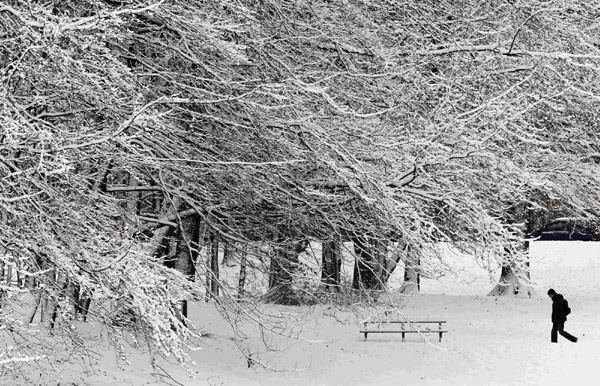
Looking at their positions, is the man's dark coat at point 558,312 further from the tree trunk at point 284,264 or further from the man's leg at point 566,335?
the tree trunk at point 284,264

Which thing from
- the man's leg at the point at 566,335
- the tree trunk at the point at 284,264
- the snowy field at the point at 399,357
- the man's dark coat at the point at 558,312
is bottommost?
the snowy field at the point at 399,357

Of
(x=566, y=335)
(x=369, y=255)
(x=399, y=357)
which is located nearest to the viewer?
(x=369, y=255)

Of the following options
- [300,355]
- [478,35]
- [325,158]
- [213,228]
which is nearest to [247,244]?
[213,228]

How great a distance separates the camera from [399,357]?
16891 mm

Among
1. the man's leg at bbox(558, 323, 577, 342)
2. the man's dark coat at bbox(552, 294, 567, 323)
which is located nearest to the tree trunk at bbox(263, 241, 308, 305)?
the man's dark coat at bbox(552, 294, 567, 323)

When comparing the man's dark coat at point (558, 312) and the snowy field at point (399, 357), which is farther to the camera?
the man's dark coat at point (558, 312)

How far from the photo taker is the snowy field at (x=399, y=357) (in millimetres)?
14289

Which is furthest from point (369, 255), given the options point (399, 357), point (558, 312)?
point (558, 312)

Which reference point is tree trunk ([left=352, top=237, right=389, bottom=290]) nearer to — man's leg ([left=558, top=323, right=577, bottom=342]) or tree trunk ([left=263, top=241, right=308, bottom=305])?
tree trunk ([left=263, top=241, right=308, bottom=305])

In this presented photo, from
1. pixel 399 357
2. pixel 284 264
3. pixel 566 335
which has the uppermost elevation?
pixel 284 264

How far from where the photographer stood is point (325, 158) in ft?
28.0

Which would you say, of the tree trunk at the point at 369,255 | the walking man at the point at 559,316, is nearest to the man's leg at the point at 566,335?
the walking man at the point at 559,316

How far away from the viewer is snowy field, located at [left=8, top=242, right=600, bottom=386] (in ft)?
46.9

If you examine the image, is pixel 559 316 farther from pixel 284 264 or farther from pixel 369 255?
pixel 369 255
